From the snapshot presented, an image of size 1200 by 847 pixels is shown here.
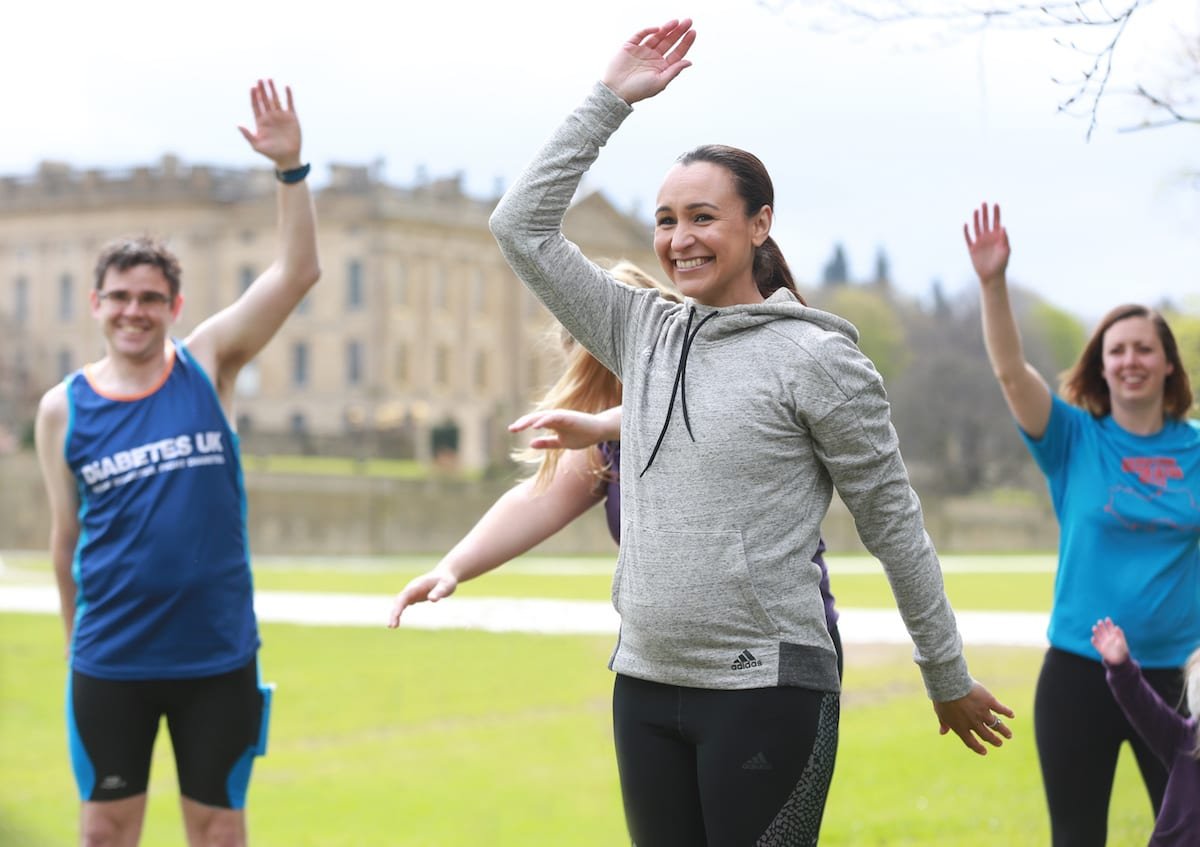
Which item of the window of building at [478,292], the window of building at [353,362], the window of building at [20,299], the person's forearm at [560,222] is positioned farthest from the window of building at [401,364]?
the person's forearm at [560,222]

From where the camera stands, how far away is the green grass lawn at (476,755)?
7.98m

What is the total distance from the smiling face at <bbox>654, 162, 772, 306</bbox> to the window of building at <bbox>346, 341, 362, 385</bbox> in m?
73.4

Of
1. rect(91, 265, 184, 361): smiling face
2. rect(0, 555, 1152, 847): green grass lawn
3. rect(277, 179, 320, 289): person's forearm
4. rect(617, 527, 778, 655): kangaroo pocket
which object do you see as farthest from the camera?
rect(0, 555, 1152, 847): green grass lawn

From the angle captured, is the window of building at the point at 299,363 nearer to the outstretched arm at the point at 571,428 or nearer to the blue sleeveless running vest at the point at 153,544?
the blue sleeveless running vest at the point at 153,544

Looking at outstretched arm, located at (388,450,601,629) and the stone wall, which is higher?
outstretched arm, located at (388,450,601,629)

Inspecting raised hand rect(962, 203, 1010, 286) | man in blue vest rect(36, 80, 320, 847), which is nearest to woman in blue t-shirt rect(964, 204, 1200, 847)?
raised hand rect(962, 203, 1010, 286)

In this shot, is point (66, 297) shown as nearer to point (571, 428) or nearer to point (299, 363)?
point (299, 363)

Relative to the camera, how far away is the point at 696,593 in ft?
8.68

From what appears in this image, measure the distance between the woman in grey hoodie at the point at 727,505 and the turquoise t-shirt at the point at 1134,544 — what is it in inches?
53.2

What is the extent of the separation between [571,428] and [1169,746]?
1694mm

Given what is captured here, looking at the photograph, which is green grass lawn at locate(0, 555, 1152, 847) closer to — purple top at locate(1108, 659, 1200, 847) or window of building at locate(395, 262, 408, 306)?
purple top at locate(1108, 659, 1200, 847)

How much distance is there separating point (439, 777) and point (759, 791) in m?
7.88

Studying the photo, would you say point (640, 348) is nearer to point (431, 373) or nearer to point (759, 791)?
point (759, 791)

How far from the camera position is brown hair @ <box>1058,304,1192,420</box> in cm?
433
